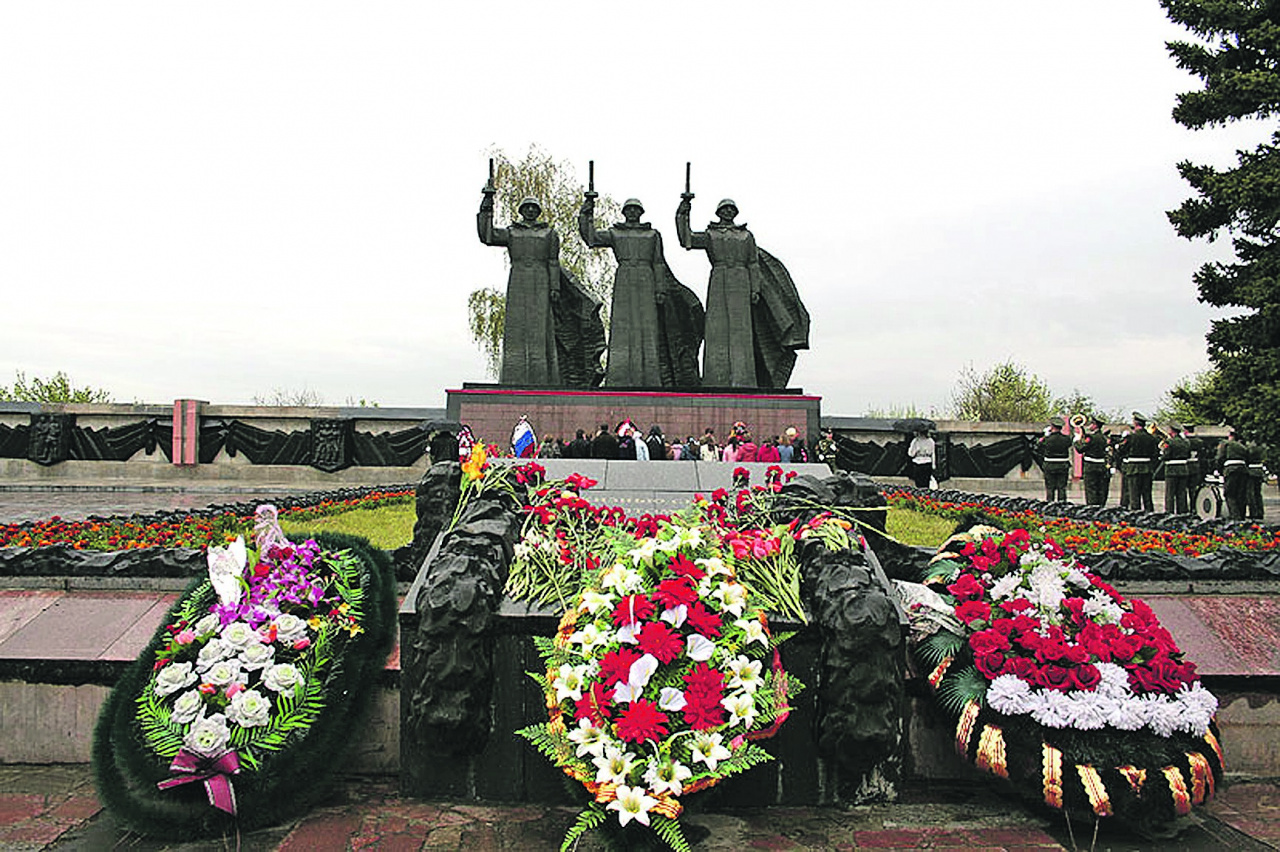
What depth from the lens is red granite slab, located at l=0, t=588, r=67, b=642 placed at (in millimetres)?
4047

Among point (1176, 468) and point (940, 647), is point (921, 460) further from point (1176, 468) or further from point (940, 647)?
point (940, 647)

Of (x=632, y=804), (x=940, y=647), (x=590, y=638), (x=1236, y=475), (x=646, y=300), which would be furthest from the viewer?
(x=646, y=300)

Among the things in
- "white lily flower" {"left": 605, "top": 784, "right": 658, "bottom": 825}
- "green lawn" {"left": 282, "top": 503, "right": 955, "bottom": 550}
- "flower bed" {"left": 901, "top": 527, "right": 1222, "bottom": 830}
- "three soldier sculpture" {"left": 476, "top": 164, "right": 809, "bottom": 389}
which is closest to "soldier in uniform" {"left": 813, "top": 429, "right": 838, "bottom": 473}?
"three soldier sculpture" {"left": 476, "top": 164, "right": 809, "bottom": 389}

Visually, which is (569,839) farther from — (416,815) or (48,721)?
(48,721)

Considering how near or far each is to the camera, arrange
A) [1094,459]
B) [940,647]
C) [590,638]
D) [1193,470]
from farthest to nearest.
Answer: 1. [1193,470]
2. [1094,459]
3. [940,647]
4. [590,638]

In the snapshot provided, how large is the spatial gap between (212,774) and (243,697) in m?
0.24

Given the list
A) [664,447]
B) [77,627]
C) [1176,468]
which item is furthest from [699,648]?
[1176,468]

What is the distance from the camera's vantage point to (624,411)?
638 inches

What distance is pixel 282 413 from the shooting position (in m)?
20.7

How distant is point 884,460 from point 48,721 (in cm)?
1722

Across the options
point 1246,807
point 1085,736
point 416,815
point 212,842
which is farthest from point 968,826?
point 212,842

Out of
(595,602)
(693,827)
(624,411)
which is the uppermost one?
(624,411)

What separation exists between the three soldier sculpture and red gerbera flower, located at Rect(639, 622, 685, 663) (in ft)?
48.3

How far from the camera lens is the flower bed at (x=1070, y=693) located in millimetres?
3035
